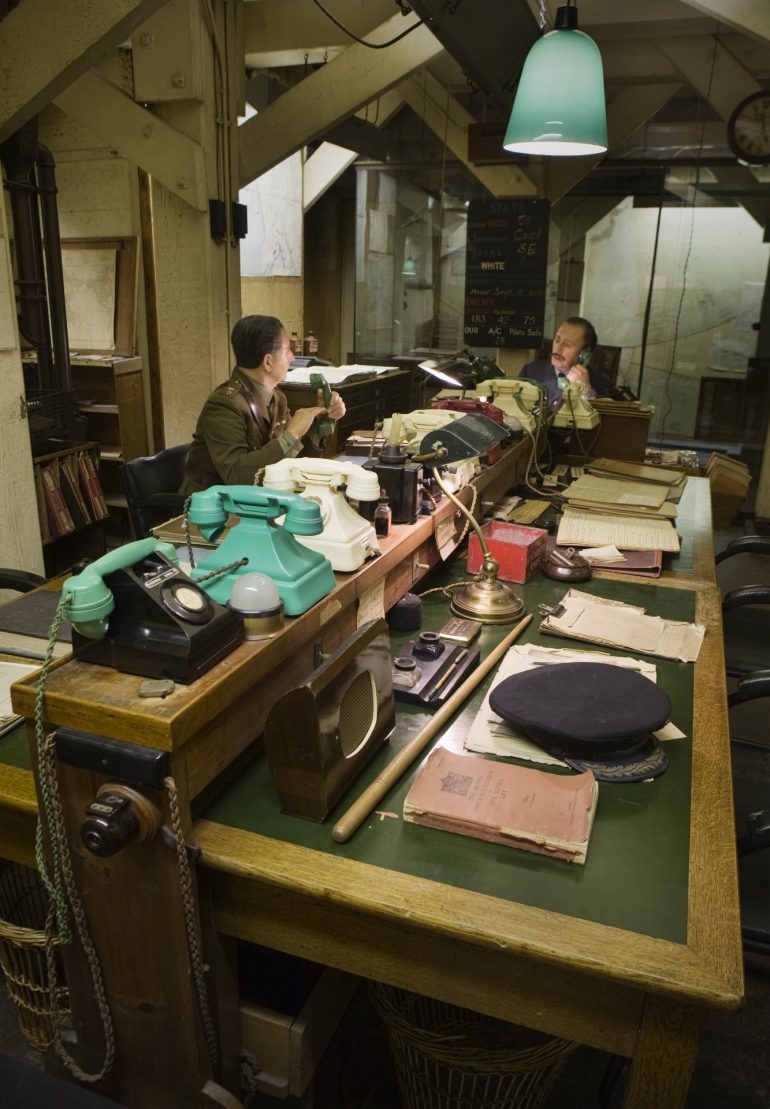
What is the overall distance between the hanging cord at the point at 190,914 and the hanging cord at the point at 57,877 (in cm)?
16

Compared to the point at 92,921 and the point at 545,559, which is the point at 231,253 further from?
the point at 92,921

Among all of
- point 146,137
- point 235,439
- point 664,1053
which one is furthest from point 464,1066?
point 146,137

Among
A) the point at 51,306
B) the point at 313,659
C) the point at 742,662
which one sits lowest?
the point at 742,662

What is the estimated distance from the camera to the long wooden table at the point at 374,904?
42.9 inches

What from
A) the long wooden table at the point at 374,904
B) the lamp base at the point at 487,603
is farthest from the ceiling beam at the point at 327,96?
the long wooden table at the point at 374,904

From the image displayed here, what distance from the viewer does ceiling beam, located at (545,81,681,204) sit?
582 cm

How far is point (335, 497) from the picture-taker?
169cm

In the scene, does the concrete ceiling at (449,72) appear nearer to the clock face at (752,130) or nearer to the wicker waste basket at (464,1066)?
the clock face at (752,130)

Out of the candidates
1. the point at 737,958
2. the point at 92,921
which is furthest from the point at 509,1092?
the point at 92,921

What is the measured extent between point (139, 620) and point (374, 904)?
1.70 feet

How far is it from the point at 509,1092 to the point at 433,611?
3.51 ft

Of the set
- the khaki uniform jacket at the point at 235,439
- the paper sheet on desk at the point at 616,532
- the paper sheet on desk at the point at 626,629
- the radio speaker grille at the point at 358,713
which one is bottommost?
the paper sheet on desk at the point at 626,629

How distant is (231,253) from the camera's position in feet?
13.5

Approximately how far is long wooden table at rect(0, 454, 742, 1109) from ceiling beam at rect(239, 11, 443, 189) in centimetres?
372
